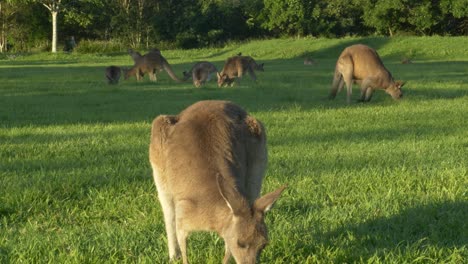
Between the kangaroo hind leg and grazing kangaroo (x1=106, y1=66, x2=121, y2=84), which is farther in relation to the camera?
grazing kangaroo (x1=106, y1=66, x2=121, y2=84)

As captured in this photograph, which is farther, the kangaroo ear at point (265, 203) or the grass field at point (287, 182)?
the grass field at point (287, 182)

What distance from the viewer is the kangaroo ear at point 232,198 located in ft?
10.2

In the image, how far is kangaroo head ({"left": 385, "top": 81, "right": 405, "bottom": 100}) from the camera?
51.5ft

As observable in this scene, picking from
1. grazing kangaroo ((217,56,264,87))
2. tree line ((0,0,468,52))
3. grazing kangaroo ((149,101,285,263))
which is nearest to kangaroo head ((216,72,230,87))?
grazing kangaroo ((217,56,264,87))

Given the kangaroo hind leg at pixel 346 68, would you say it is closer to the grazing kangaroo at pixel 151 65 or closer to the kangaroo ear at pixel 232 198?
the grazing kangaroo at pixel 151 65

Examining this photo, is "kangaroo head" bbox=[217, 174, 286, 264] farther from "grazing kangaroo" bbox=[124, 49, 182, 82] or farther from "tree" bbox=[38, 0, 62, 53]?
"tree" bbox=[38, 0, 62, 53]

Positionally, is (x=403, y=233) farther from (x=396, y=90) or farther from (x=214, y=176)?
(x=396, y=90)

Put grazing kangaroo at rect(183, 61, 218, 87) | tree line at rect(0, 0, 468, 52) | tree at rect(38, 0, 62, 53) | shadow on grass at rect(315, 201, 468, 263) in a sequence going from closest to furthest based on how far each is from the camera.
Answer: shadow on grass at rect(315, 201, 468, 263)
grazing kangaroo at rect(183, 61, 218, 87)
tree at rect(38, 0, 62, 53)
tree line at rect(0, 0, 468, 52)

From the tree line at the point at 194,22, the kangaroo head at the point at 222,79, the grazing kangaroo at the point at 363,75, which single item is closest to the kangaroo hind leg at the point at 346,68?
the grazing kangaroo at the point at 363,75

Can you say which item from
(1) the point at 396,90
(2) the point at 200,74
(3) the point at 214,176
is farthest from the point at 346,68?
(3) the point at 214,176

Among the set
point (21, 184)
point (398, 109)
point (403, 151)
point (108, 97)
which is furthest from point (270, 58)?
Result: point (21, 184)

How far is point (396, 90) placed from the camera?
15805mm

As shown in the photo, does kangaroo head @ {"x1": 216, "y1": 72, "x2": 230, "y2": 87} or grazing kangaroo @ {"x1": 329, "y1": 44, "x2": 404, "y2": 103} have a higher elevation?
→ grazing kangaroo @ {"x1": 329, "y1": 44, "x2": 404, "y2": 103}

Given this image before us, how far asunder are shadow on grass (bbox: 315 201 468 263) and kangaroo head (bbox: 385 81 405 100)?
10.5 meters
